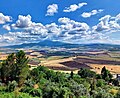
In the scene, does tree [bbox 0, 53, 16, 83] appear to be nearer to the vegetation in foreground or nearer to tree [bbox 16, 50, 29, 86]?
the vegetation in foreground

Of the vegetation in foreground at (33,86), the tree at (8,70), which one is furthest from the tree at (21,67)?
the tree at (8,70)

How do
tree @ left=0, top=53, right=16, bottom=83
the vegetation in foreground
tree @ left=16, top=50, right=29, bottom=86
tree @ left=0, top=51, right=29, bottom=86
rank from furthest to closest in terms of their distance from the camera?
1. tree @ left=0, top=53, right=16, bottom=83
2. tree @ left=0, top=51, right=29, bottom=86
3. tree @ left=16, top=50, right=29, bottom=86
4. the vegetation in foreground

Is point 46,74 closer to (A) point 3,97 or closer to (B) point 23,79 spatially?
(B) point 23,79

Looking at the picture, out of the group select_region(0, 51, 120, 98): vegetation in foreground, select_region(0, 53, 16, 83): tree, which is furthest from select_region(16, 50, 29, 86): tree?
select_region(0, 53, 16, 83): tree

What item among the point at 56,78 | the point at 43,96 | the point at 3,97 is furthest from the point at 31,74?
the point at 3,97

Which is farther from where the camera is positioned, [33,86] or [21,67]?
[21,67]

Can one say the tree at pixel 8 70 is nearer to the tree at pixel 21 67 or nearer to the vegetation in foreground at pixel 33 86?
the vegetation in foreground at pixel 33 86

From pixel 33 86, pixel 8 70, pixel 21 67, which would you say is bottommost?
pixel 33 86

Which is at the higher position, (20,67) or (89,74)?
(20,67)

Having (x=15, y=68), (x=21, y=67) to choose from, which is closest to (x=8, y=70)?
(x=15, y=68)

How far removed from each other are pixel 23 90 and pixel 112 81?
67.1 metres

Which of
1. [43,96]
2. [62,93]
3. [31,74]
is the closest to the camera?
[62,93]

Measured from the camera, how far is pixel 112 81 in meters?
137

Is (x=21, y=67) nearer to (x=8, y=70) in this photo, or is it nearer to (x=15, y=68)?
(x=15, y=68)
